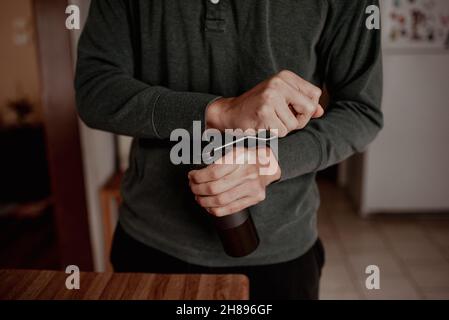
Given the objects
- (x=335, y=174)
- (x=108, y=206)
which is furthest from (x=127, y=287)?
(x=335, y=174)

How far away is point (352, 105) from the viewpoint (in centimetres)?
72

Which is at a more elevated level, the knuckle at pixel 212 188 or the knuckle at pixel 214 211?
the knuckle at pixel 212 188

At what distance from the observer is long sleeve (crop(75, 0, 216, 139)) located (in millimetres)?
636

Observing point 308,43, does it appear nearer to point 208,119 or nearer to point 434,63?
point 208,119

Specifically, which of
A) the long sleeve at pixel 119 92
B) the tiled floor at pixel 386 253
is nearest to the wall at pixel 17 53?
the tiled floor at pixel 386 253

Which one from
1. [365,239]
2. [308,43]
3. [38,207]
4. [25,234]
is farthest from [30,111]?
[308,43]

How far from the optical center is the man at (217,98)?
0.67 m

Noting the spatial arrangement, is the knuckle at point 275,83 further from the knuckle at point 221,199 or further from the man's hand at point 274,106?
the knuckle at point 221,199

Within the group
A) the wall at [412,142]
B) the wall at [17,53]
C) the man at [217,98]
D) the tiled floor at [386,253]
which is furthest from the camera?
the wall at [17,53]

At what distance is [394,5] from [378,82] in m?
2.20

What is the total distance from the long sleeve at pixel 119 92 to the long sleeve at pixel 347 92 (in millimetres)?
164

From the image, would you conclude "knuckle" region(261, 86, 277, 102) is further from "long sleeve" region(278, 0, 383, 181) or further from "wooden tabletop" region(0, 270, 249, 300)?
"wooden tabletop" region(0, 270, 249, 300)

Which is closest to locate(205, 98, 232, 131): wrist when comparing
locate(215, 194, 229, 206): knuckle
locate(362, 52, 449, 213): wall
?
locate(215, 194, 229, 206): knuckle

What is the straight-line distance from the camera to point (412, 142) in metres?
2.74
